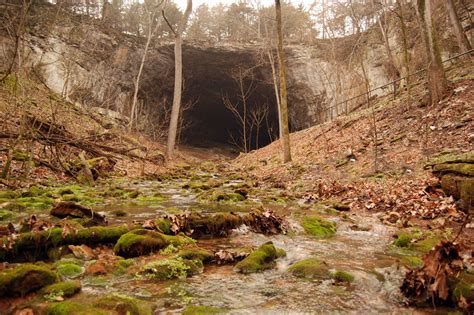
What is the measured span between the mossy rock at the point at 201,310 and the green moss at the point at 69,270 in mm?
1237

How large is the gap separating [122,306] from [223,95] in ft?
113

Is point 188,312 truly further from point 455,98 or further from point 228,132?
point 228,132

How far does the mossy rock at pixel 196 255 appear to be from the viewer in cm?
362

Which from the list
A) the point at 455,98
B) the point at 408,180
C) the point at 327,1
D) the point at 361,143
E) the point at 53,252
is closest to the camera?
the point at 53,252

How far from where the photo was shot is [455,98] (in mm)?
11320

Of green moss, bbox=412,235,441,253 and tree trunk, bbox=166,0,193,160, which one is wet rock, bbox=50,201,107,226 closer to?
green moss, bbox=412,235,441,253

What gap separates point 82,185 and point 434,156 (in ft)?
29.9

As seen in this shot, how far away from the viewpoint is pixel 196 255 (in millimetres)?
3672

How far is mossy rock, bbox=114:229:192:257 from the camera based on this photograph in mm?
3736

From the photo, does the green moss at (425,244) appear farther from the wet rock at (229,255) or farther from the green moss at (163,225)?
the green moss at (163,225)

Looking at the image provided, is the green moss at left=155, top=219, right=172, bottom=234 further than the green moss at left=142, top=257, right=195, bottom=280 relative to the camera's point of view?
Yes

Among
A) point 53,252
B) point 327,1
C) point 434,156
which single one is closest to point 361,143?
point 434,156

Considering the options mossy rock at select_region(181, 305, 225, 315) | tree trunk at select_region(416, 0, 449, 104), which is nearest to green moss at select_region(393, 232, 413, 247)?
mossy rock at select_region(181, 305, 225, 315)

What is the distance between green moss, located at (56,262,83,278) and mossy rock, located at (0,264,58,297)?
37 cm
